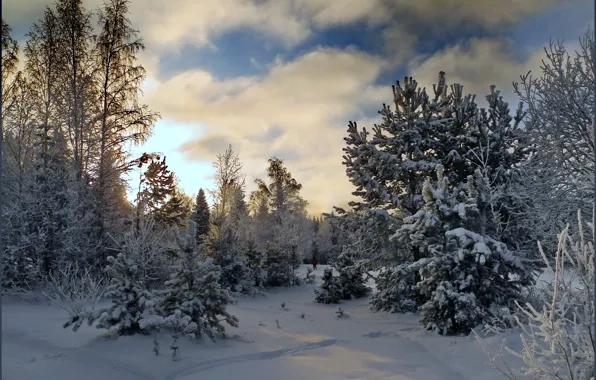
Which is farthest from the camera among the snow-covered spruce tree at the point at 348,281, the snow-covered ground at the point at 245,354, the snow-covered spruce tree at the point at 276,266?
the snow-covered spruce tree at the point at 276,266

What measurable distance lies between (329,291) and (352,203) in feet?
16.5

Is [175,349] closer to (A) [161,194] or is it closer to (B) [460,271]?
(B) [460,271]

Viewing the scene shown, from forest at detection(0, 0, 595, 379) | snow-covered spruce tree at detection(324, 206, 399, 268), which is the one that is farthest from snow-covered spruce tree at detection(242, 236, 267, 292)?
snow-covered spruce tree at detection(324, 206, 399, 268)

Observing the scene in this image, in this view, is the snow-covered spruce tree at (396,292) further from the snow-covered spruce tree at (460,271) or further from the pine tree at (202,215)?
the pine tree at (202,215)

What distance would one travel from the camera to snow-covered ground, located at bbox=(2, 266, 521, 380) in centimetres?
684

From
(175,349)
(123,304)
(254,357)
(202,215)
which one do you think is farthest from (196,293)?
(202,215)

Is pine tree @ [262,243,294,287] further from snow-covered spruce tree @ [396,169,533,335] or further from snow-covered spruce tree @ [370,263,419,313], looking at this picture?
snow-covered spruce tree @ [396,169,533,335]

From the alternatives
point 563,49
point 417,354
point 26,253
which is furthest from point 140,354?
point 563,49

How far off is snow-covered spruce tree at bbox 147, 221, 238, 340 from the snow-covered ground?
1.47 feet

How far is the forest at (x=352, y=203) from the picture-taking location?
8.08 metres

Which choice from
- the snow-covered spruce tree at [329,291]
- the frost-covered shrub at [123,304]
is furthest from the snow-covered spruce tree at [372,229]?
the frost-covered shrub at [123,304]

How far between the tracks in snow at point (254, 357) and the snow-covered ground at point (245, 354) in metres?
0.02

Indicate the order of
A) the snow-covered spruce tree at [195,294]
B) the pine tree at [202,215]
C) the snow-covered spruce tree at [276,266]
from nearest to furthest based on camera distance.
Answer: the snow-covered spruce tree at [195,294] < the snow-covered spruce tree at [276,266] < the pine tree at [202,215]

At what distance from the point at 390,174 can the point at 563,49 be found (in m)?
7.31
